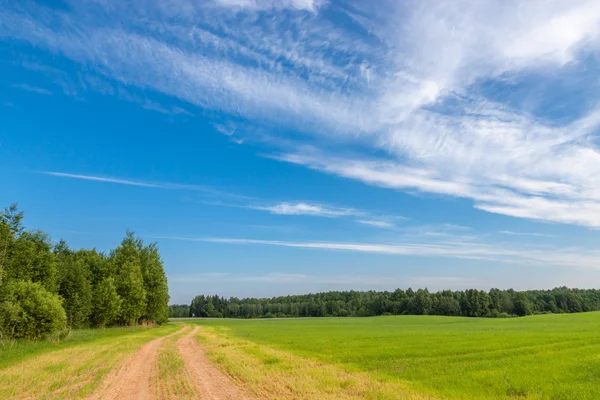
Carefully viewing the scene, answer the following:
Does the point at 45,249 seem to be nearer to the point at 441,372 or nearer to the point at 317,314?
the point at 441,372

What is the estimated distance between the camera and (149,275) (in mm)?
79500

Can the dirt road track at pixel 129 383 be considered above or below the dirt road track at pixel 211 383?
above

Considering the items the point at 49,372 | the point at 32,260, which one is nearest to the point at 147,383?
the point at 49,372

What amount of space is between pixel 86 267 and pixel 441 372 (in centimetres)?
5862

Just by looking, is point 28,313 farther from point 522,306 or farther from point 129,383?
point 522,306

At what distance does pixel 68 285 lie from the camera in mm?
52375

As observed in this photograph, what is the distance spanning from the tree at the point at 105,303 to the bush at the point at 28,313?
68.4 feet

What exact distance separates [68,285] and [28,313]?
19950 mm

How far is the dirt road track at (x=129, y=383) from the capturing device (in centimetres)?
1342

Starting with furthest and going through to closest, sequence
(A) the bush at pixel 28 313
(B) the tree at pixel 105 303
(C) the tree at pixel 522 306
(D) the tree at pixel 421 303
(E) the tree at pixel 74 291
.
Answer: (D) the tree at pixel 421 303 → (C) the tree at pixel 522 306 → (B) the tree at pixel 105 303 → (E) the tree at pixel 74 291 → (A) the bush at pixel 28 313

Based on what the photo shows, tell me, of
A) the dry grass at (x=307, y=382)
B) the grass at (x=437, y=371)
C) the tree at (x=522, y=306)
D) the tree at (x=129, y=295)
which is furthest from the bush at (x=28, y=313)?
the tree at (x=522, y=306)

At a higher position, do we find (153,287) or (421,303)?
(153,287)

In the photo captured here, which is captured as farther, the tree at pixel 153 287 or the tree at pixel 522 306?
the tree at pixel 522 306

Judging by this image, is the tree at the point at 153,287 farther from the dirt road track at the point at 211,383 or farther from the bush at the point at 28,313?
the dirt road track at the point at 211,383
